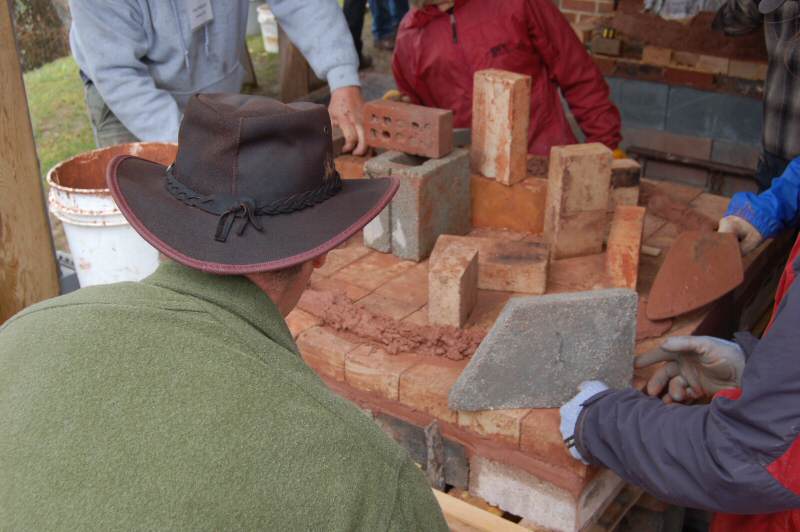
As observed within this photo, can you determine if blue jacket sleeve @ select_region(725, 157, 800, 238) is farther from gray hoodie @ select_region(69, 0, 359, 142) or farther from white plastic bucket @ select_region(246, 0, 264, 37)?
white plastic bucket @ select_region(246, 0, 264, 37)

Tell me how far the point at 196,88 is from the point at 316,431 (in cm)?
274

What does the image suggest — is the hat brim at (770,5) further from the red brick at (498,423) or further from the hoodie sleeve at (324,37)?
the red brick at (498,423)

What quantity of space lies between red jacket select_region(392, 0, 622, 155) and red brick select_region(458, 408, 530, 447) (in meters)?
2.20

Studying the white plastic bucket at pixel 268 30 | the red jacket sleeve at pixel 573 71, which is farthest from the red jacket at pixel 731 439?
the white plastic bucket at pixel 268 30

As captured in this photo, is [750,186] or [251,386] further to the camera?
[750,186]

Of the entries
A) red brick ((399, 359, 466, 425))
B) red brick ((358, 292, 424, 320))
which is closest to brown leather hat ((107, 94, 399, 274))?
red brick ((399, 359, 466, 425))

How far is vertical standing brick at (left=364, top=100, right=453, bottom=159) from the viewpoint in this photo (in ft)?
10.0

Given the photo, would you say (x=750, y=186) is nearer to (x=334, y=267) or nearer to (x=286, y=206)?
(x=334, y=267)

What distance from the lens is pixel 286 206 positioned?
158 cm

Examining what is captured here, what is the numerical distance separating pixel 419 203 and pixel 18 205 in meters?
1.44

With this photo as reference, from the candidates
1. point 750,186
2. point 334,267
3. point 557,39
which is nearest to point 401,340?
point 334,267

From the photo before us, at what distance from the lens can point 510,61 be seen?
4.10m

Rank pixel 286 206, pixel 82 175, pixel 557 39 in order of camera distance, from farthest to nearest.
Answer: pixel 557 39 < pixel 82 175 < pixel 286 206

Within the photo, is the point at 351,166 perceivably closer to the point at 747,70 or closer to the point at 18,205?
the point at 18,205
